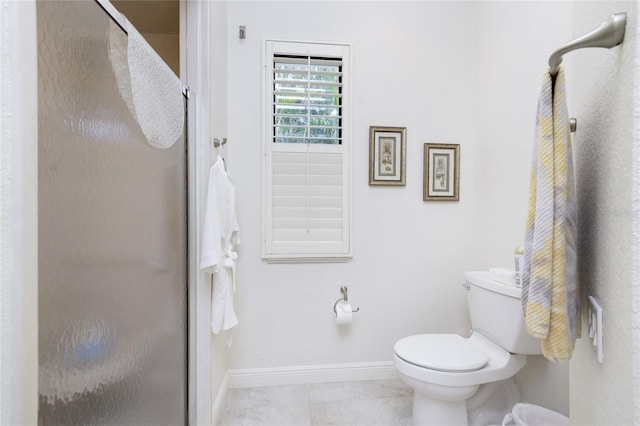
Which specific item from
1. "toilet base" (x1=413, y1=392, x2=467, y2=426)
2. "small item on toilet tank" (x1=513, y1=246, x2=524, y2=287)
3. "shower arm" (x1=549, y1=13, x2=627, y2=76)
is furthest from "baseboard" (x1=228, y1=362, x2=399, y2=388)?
"shower arm" (x1=549, y1=13, x2=627, y2=76)

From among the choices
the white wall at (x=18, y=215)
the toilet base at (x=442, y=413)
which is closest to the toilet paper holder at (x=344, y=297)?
the toilet base at (x=442, y=413)

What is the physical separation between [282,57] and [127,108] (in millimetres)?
1272

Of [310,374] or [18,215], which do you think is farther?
[310,374]

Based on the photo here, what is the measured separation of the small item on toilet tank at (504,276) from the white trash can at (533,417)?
52cm

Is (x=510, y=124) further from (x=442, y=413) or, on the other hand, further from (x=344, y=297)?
(x=442, y=413)

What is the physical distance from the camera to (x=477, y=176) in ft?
6.31

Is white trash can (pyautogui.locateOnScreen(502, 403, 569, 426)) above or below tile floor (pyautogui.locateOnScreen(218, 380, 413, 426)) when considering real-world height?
above

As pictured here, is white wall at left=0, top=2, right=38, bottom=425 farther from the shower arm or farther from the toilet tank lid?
the toilet tank lid

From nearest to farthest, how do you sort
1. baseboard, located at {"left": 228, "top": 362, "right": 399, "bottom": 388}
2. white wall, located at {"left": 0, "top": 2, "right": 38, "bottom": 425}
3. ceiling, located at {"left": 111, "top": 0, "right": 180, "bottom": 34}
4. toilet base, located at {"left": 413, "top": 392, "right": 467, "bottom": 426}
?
white wall, located at {"left": 0, "top": 2, "right": 38, "bottom": 425}
toilet base, located at {"left": 413, "top": 392, "right": 467, "bottom": 426}
ceiling, located at {"left": 111, "top": 0, "right": 180, "bottom": 34}
baseboard, located at {"left": 228, "top": 362, "right": 399, "bottom": 388}

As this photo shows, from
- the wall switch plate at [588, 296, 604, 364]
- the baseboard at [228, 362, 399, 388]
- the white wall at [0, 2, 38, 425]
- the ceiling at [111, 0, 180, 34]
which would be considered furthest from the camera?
the baseboard at [228, 362, 399, 388]

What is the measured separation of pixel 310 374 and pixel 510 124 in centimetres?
192

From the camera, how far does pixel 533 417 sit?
121 centimetres

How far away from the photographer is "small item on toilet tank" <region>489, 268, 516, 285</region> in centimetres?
137

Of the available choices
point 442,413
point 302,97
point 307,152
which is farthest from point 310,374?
point 302,97
